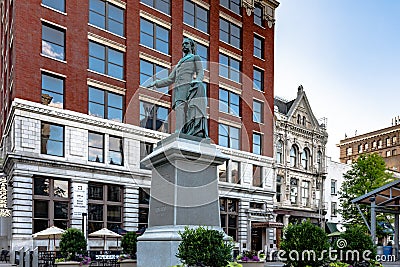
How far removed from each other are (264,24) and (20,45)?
99.2ft

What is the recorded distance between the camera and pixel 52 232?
98.2ft

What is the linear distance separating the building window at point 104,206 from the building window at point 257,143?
18.5 metres

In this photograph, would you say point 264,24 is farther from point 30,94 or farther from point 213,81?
point 30,94

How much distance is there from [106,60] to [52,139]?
8.19 metres

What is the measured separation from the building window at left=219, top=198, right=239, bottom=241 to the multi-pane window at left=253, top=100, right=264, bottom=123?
9525 millimetres

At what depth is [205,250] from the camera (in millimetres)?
10789

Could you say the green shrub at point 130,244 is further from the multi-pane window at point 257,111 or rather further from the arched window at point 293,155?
the arched window at point 293,155

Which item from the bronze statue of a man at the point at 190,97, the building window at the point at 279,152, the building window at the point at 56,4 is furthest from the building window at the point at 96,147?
the building window at the point at 279,152

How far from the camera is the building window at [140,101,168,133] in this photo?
41.6m

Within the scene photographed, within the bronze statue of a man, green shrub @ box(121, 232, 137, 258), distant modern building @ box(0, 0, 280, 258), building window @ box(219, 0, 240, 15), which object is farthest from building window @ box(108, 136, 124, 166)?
the bronze statue of a man

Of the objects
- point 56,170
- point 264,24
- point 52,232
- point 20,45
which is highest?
point 264,24

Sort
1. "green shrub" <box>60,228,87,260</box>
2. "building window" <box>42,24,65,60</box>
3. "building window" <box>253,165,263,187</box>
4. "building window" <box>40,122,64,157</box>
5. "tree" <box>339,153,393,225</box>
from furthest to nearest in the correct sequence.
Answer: "building window" <box>253,165,263,187</box> → "tree" <box>339,153,393,225</box> → "building window" <box>42,24,65,60</box> → "building window" <box>40,122,64,157</box> → "green shrub" <box>60,228,87,260</box>

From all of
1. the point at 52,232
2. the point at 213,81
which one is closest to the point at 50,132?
the point at 52,232

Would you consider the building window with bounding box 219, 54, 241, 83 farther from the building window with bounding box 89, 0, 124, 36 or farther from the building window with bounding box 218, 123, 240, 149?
the building window with bounding box 89, 0, 124, 36
